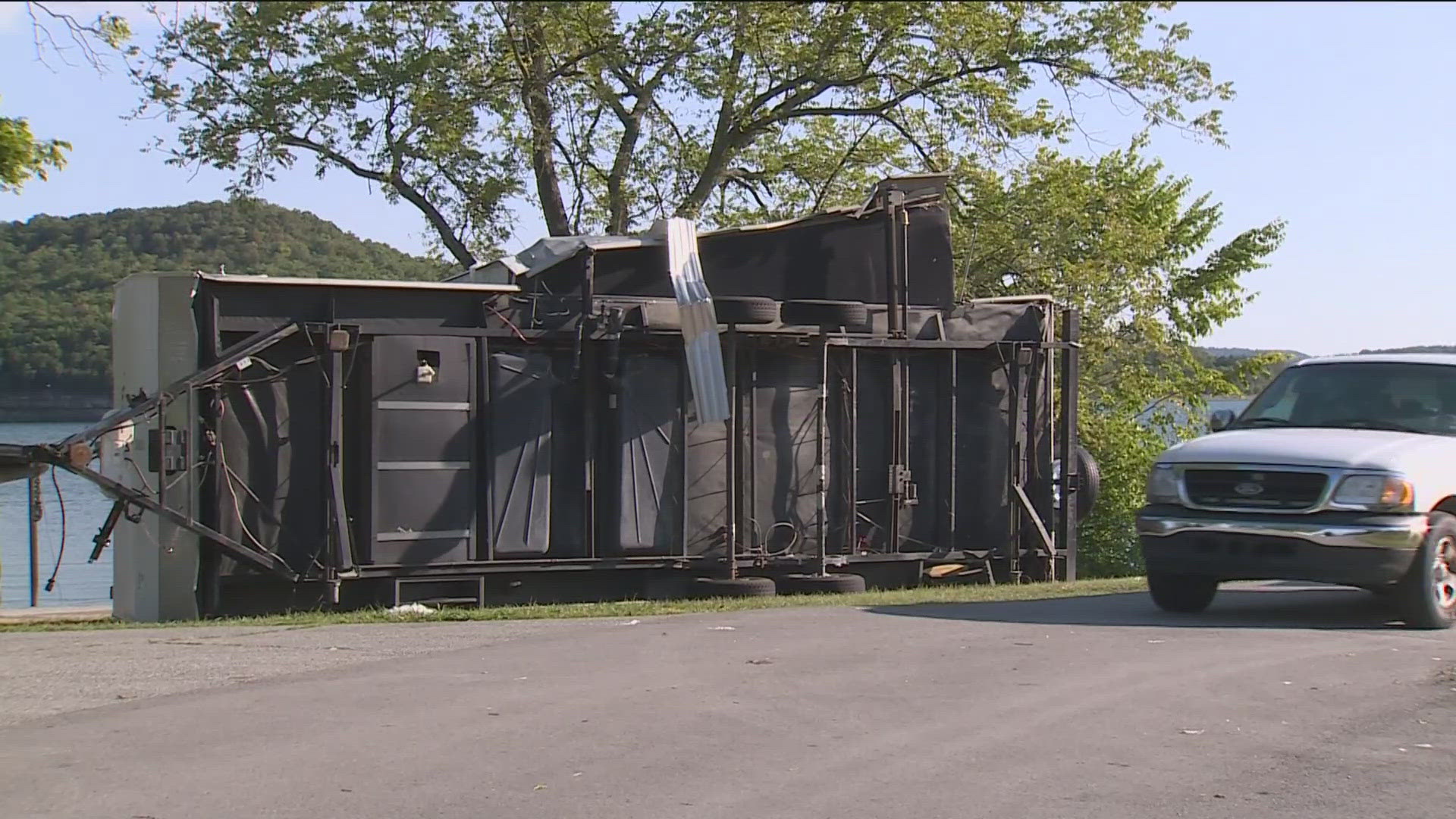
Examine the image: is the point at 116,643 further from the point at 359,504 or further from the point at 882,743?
the point at 882,743

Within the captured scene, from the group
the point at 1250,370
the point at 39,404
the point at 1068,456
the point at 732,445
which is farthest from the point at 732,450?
the point at 1250,370

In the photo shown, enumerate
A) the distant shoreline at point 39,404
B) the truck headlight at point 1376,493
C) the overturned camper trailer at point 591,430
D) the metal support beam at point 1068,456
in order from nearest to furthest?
the truck headlight at point 1376,493 < the overturned camper trailer at point 591,430 < the metal support beam at point 1068,456 < the distant shoreline at point 39,404

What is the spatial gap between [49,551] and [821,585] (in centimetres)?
1386

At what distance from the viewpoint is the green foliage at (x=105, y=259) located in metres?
21.6

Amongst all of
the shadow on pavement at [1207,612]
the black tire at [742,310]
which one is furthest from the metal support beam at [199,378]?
the shadow on pavement at [1207,612]

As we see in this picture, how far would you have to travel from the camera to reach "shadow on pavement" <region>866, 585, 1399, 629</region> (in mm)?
11180

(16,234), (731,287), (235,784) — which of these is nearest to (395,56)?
(16,234)

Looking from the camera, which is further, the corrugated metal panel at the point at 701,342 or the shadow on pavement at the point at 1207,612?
the corrugated metal panel at the point at 701,342

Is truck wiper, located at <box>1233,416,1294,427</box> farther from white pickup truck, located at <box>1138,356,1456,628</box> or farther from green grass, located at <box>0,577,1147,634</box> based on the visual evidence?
green grass, located at <box>0,577,1147,634</box>

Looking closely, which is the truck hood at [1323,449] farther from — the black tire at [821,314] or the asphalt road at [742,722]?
the black tire at [821,314]

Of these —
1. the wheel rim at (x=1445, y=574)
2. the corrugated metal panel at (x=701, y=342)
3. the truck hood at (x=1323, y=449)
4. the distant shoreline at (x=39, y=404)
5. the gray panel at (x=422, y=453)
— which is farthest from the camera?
the distant shoreline at (x=39, y=404)

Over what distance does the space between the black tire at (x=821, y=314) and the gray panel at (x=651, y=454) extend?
115cm

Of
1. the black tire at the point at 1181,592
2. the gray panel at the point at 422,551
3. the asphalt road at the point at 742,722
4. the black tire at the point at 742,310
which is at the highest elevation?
the black tire at the point at 742,310

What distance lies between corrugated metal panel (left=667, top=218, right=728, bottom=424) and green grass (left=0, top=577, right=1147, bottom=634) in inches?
69.8
